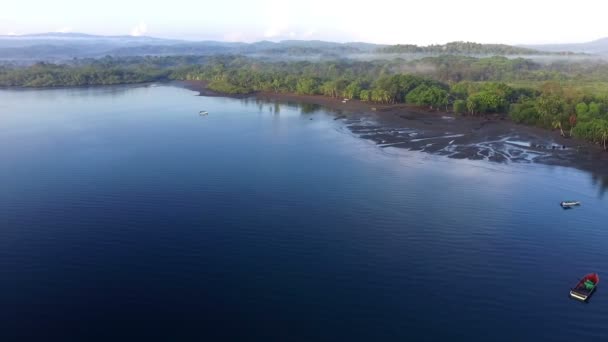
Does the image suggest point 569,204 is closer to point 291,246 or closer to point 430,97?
point 291,246

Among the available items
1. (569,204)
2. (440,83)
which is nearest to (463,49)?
(440,83)

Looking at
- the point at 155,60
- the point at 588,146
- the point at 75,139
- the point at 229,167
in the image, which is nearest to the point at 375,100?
the point at 588,146

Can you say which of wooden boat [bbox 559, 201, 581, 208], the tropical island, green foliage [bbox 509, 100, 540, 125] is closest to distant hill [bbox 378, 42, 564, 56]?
the tropical island

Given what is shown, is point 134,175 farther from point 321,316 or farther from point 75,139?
point 321,316

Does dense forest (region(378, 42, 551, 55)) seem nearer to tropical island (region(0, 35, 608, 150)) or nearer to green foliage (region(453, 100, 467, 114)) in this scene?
tropical island (region(0, 35, 608, 150))

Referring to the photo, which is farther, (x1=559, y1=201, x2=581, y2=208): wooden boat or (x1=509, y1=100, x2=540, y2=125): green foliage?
(x1=509, y1=100, x2=540, y2=125): green foliage
